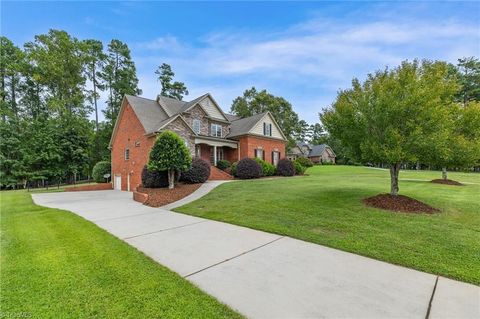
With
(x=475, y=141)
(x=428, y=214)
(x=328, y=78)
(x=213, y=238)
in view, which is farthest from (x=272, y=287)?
(x=328, y=78)

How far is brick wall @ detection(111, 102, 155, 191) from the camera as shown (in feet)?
60.3

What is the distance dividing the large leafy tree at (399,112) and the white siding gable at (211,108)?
16588 millimetres

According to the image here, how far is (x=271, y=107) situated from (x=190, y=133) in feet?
66.2

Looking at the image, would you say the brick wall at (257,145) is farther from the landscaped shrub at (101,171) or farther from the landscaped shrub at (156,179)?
the landscaped shrub at (101,171)

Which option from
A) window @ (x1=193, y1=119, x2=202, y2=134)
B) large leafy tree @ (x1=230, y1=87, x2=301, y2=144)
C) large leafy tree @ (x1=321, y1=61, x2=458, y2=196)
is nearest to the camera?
large leafy tree @ (x1=321, y1=61, x2=458, y2=196)

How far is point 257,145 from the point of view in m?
23.6

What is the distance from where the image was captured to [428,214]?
22.1ft

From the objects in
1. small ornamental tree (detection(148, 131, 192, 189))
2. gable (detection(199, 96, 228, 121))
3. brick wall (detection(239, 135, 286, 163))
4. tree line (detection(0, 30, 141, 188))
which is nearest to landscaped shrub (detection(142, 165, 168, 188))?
small ornamental tree (detection(148, 131, 192, 189))

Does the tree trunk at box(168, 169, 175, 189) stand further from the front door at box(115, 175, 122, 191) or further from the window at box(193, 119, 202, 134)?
the front door at box(115, 175, 122, 191)

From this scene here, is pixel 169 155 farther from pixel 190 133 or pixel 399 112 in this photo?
pixel 399 112

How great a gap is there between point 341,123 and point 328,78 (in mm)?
9321

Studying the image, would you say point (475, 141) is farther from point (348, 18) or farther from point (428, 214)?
point (348, 18)

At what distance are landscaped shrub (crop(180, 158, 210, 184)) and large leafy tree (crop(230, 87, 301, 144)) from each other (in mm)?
22549

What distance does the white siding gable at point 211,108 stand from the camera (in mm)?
23062
